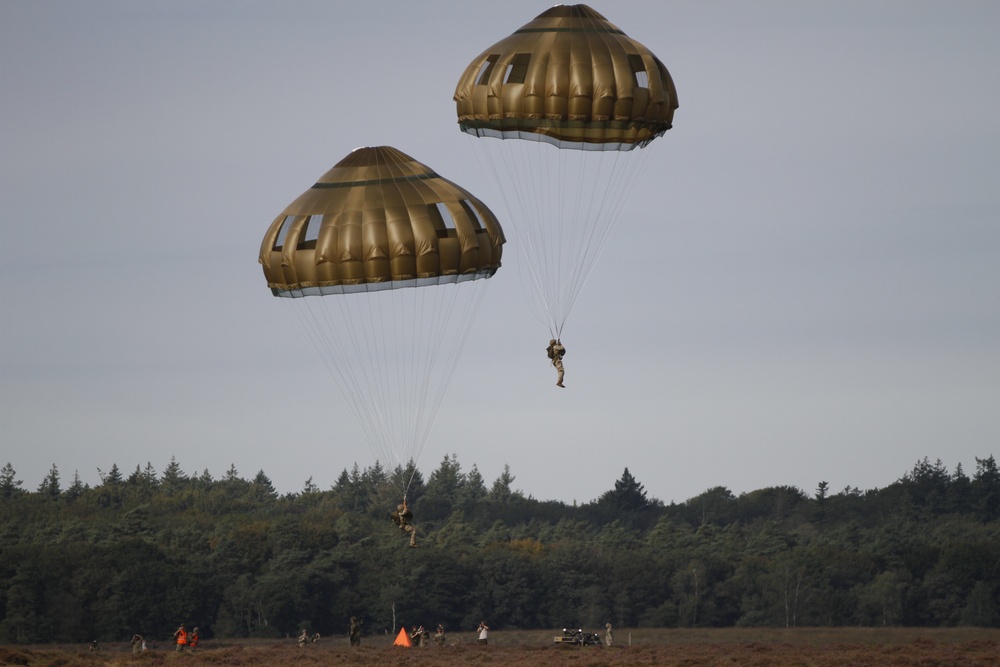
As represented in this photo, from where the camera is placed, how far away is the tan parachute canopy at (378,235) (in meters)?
58.3

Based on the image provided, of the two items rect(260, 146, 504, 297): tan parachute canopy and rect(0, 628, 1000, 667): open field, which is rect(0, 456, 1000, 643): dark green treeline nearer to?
rect(0, 628, 1000, 667): open field

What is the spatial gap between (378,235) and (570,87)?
7.44 metres

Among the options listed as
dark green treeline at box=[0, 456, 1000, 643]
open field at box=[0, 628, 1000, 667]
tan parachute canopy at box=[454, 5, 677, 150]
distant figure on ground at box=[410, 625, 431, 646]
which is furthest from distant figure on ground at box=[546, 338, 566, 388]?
dark green treeline at box=[0, 456, 1000, 643]

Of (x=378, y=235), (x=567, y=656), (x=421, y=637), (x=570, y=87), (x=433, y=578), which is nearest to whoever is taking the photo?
(x=378, y=235)

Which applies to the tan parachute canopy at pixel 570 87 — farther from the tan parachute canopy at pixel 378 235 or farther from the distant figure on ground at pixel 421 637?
the distant figure on ground at pixel 421 637

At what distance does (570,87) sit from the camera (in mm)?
59844

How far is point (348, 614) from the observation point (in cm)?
12912

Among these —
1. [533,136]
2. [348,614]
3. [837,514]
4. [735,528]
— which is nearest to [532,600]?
[348,614]

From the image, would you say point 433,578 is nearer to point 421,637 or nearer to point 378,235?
point 421,637

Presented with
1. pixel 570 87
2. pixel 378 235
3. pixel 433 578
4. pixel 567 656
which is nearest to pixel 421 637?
pixel 567 656

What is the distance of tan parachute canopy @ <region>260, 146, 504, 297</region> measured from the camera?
191 feet

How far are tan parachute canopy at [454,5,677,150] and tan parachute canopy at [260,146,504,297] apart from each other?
299 centimetres

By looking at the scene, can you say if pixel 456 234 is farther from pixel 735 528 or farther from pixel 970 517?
pixel 970 517

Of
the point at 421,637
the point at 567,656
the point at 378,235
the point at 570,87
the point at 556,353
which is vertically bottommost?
the point at 567,656
